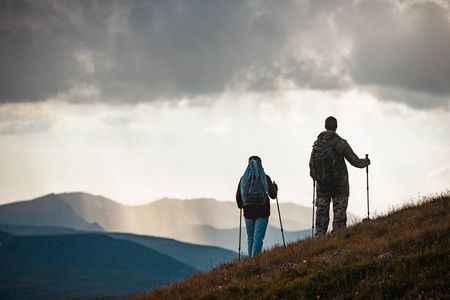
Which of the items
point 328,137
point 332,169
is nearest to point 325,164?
point 332,169

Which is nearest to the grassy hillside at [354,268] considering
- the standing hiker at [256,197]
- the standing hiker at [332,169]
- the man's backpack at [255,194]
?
the standing hiker at [256,197]

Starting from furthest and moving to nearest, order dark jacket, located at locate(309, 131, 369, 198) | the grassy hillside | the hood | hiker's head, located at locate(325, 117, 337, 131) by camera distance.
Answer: hiker's head, located at locate(325, 117, 337, 131) < the hood < dark jacket, located at locate(309, 131, 369, 198) < the grassy hillside

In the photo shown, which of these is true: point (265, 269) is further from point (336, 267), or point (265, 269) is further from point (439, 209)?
point (439, 209)

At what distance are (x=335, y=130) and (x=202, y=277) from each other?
595cm

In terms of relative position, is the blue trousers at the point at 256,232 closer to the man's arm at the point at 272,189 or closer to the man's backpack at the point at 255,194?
the man's backpack at the point at 255,194

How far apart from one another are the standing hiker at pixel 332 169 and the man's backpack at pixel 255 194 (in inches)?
78.4

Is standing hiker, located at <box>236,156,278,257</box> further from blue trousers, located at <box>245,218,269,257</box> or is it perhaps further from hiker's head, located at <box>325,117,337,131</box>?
hiker's head, located at <box>325,117,337,131</box>

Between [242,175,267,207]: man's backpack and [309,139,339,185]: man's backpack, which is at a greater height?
[309,139,339,185]: man's backpack

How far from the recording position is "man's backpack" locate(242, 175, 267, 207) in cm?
1495

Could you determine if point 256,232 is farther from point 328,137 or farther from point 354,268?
point 354,268

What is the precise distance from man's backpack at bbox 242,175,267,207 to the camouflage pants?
2072 mm

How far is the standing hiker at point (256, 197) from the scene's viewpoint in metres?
15.0

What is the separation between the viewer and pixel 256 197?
14945 mm

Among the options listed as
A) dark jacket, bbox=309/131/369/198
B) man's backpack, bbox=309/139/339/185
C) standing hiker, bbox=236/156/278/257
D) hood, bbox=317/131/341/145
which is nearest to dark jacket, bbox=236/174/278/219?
standing hiker, bbox=236/156/278/257
